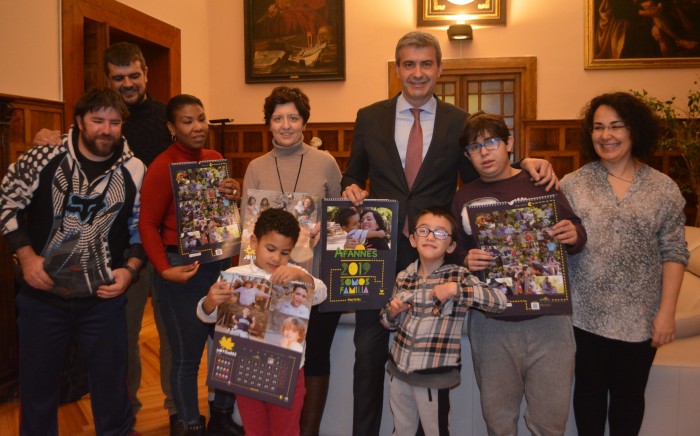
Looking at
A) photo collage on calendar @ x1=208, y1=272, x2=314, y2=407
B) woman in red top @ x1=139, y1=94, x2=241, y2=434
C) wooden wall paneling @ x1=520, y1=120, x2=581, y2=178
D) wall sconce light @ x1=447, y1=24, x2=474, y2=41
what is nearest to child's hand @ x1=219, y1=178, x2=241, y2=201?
woman in red top @ x1=139, y1=94, x2=241, y2=434

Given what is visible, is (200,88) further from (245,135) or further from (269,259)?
(269,259)

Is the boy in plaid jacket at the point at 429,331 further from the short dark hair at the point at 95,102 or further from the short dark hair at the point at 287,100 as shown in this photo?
the short dark hair at the point at 95,102

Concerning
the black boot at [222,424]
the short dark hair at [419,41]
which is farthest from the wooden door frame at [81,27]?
the short dark hair at [419,41]

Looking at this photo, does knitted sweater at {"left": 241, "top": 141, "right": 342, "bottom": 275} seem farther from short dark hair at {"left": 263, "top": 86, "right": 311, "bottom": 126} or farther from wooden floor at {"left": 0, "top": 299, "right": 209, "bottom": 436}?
wooden floor at {"left": 0, "top": 299, "right": 209, "bottom": 436}

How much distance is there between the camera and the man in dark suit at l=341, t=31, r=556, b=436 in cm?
252

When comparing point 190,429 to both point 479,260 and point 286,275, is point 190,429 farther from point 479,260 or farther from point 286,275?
point 479,260

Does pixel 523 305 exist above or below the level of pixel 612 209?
below

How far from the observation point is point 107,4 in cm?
593

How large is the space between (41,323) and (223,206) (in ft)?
2.99

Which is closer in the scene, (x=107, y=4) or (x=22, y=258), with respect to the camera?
(x=22, y=258)

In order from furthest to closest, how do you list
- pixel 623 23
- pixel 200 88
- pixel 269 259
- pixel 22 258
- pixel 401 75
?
pixel 200 88
pixel 623 23
pixel 401 75
pixel 22 258
pixel 269 259

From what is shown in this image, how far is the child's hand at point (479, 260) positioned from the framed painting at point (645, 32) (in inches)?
271

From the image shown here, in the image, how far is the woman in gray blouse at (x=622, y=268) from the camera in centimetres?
221

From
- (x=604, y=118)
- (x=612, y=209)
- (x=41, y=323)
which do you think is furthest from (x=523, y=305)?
(x=41, y=323)
